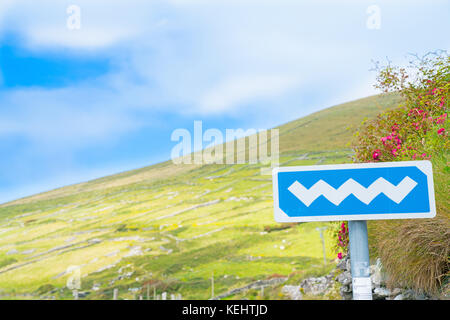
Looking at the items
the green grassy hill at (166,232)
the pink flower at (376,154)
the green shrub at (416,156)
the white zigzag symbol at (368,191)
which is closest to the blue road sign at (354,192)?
the white zigzag symbol at (368,191)

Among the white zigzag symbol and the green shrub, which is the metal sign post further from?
the green shrub

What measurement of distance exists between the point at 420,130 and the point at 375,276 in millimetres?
2640

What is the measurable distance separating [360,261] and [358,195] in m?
0.25

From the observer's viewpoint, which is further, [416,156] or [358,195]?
[416,156]

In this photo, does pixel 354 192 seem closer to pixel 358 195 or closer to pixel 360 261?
pixel 358 195

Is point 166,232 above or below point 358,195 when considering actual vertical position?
below

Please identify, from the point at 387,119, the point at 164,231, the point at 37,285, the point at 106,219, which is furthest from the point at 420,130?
the point at 106,219

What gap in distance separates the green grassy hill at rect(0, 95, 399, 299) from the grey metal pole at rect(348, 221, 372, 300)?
9.70 meters

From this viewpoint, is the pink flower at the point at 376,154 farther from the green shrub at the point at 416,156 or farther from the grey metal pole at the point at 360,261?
the grey metal pole at the point at 360,261

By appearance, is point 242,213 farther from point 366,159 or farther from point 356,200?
point 356,200

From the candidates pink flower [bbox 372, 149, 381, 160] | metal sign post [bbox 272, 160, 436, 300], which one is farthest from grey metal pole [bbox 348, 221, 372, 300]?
pink flower [bbox 372, 149, 381, 160]

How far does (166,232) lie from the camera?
59.5ft

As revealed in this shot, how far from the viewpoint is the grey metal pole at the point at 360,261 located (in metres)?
1.23

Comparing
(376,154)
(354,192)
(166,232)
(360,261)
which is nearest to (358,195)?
(354,192)
